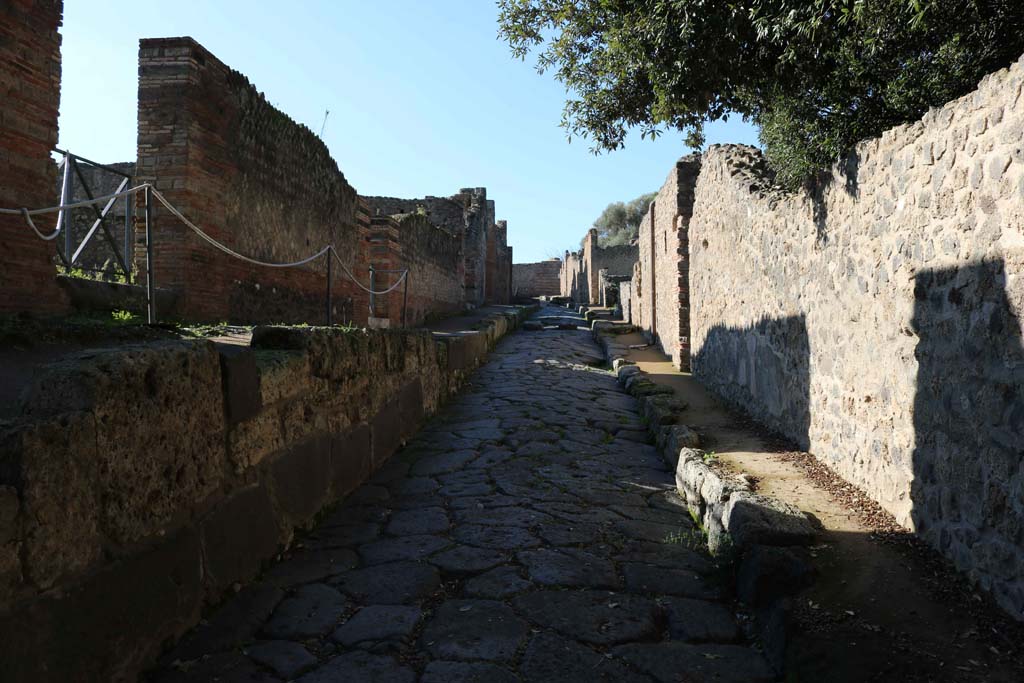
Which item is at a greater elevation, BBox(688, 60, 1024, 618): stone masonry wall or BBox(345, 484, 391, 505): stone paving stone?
BBox(688, 60, 1024, 618): stone masonry wall

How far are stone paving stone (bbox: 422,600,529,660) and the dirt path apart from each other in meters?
0.96

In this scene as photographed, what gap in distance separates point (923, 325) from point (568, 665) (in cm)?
240

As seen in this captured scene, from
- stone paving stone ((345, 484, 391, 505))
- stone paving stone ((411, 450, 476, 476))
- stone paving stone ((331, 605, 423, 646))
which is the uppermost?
stone paving stone ((411, 450, 476, 476))

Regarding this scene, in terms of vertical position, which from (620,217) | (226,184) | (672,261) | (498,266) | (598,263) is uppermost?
(620,217)

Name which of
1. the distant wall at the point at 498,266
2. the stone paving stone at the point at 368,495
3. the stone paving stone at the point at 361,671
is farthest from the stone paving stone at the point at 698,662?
the distant wall at the point at 498,266

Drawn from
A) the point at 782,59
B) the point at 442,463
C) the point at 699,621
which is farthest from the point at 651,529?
the point at 782,59

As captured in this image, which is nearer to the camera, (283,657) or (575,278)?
(283,657)

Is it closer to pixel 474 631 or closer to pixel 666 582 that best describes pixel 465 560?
pixel 474 631

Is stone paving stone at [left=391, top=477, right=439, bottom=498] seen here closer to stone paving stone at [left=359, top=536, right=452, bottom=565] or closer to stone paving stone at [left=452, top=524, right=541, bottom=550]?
stone paving stone at [left=452, top=524, right=541, bottom=550]

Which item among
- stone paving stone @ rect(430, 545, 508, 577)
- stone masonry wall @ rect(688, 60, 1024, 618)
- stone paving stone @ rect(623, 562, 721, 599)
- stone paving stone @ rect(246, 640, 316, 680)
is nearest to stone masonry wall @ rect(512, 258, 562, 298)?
stone masonry wall @ rect(688, 60, 1024, 618)

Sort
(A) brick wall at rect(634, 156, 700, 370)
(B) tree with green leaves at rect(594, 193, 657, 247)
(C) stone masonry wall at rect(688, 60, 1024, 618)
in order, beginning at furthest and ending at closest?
(B) tree with green leaves at rect(594, 193, 657, 247)
(A) brick wall at rect(634, 156, 700, 370)
(C) stone masonry wall at rect(688, 60, 1024, 618)

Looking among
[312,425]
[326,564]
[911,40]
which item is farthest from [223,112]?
[911,40]

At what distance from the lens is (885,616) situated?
100 inches

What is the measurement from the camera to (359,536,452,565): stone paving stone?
3.34 meters
